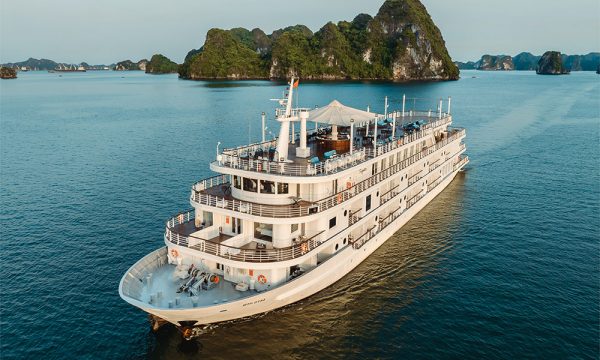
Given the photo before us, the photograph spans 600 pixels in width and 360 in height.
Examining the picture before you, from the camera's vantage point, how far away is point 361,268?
3594cm

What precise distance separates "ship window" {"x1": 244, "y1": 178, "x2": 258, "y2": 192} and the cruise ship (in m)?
0.07

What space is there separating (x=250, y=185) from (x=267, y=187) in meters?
1.20

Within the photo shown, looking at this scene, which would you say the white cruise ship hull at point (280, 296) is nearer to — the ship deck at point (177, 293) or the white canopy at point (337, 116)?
the ship deck at point (177, 293)

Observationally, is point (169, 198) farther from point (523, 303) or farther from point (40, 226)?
point (523, 303)

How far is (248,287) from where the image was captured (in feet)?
91.4

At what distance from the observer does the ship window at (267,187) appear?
30188mm

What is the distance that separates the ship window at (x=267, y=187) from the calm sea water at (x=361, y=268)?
311 inches

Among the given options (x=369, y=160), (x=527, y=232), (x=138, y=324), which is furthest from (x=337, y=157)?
(x=527, y=232)

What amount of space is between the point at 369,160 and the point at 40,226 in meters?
32.2

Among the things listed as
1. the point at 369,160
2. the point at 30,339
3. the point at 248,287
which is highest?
the point at 369,160

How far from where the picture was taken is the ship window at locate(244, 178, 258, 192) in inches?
1200

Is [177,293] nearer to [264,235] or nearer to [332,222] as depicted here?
[264,235]

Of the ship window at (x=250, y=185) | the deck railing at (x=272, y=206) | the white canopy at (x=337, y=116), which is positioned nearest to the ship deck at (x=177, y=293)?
the deck railing at (x=272, y=206)

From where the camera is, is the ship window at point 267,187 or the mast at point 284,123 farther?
the mast at point 284,123
